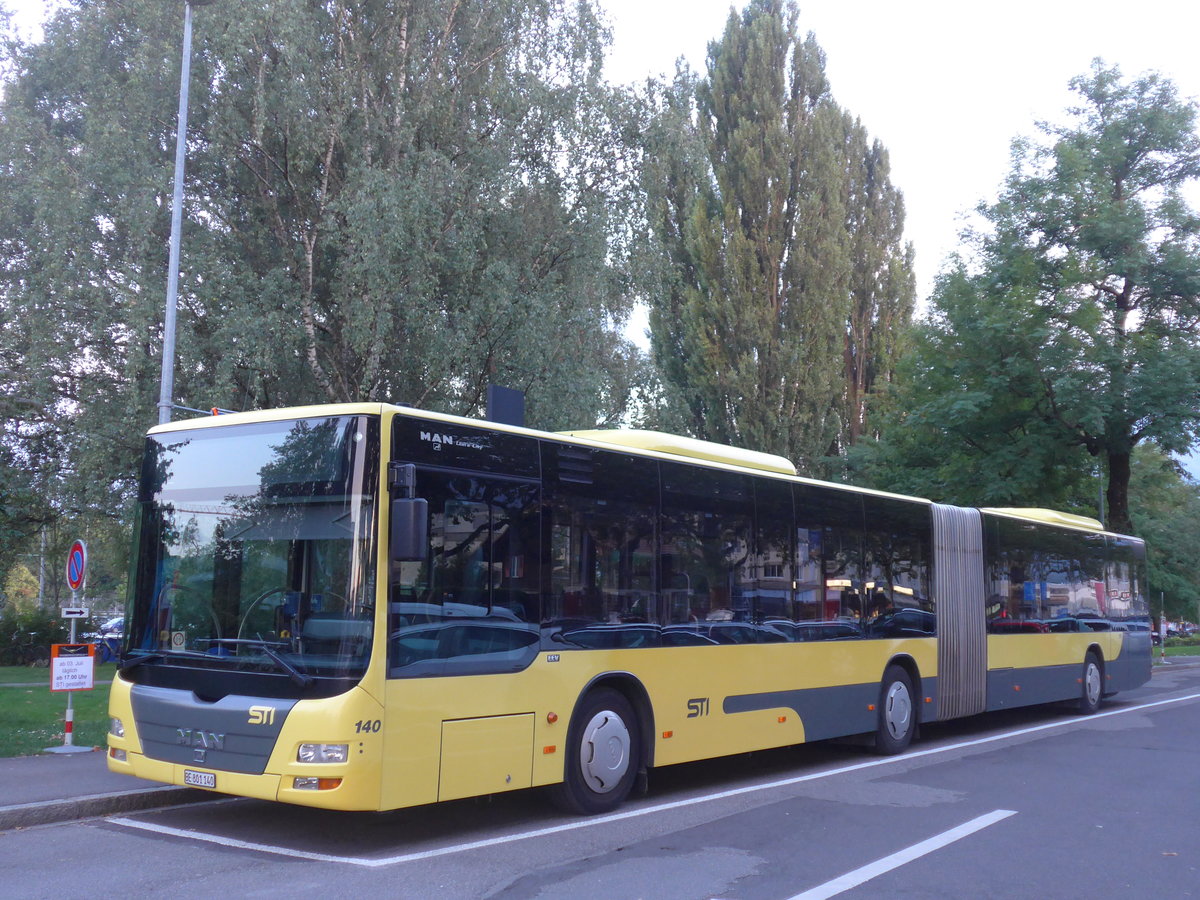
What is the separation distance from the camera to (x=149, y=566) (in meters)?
8.08

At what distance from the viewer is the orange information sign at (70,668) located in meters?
10.9

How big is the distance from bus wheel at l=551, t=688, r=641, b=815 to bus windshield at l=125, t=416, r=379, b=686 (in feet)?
7.73

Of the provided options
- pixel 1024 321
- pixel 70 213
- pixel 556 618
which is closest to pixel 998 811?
pixel 556 618

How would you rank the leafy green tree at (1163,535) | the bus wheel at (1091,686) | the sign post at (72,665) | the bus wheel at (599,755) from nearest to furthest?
the bus wheel at (599,755) → the sign post at (72,665) → the bus wheel at (1091,686) → the leafy green tree at (1163,535)

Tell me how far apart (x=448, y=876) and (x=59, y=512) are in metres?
20.3

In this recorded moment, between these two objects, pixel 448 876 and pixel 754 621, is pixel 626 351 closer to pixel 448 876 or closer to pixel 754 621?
A: pixel 754 621

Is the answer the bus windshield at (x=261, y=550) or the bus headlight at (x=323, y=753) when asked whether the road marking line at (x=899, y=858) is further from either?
the bus windshield at (x=261, y=550)

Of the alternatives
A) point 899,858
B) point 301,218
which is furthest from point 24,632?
point 899,858

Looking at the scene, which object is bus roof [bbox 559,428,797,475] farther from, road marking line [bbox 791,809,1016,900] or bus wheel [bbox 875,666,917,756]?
road marking line [bbox 791,809,1016,900]

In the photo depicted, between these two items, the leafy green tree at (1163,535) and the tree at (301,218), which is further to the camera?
the leafy green tree at (1163,535)

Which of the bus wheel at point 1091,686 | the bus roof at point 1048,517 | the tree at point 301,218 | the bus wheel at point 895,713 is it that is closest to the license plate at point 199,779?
the bus wheel at point 895,713

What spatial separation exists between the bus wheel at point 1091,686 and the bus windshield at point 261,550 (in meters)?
14.6

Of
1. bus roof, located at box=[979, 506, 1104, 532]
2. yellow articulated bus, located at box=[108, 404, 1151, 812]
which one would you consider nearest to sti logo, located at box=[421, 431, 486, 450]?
yellow articulated bus, located at box=[108, 404, 1151, 812]

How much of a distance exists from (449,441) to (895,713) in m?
7.77
